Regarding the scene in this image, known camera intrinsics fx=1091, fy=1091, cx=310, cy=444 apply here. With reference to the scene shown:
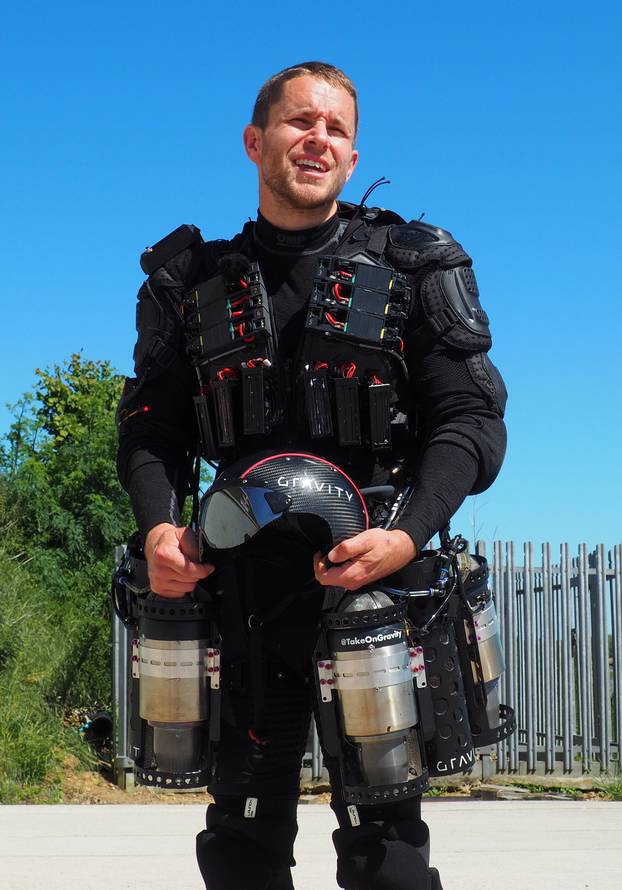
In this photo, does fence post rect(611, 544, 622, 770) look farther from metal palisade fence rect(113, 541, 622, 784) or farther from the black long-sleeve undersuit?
the black long-sleeve undersuit

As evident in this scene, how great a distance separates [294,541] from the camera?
2.86 metres

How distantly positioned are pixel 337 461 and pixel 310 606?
15.8 inches

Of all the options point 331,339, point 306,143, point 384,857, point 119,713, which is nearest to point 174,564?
point 331,339

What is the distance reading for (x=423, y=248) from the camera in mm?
3000

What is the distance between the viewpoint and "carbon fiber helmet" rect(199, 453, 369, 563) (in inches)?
103

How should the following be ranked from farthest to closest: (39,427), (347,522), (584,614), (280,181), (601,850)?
(39,427) → (584,614) → (601,850) → (280,181) → (347,522)

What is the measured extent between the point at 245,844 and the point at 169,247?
1657 mm

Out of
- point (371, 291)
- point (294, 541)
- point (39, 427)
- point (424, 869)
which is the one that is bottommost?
point (424, 869)

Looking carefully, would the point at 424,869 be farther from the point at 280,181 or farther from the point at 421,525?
the point at 280,181

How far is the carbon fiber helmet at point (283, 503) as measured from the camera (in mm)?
2627

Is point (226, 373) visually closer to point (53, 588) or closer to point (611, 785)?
point (611, 785)

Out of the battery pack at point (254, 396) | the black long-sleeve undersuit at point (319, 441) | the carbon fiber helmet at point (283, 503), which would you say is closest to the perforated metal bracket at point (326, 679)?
the carbon fiber helmet at point (283, 503)

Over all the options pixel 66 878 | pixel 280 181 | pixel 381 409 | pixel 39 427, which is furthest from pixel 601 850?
pixel 39 427

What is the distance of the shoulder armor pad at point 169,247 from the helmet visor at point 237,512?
801mm
